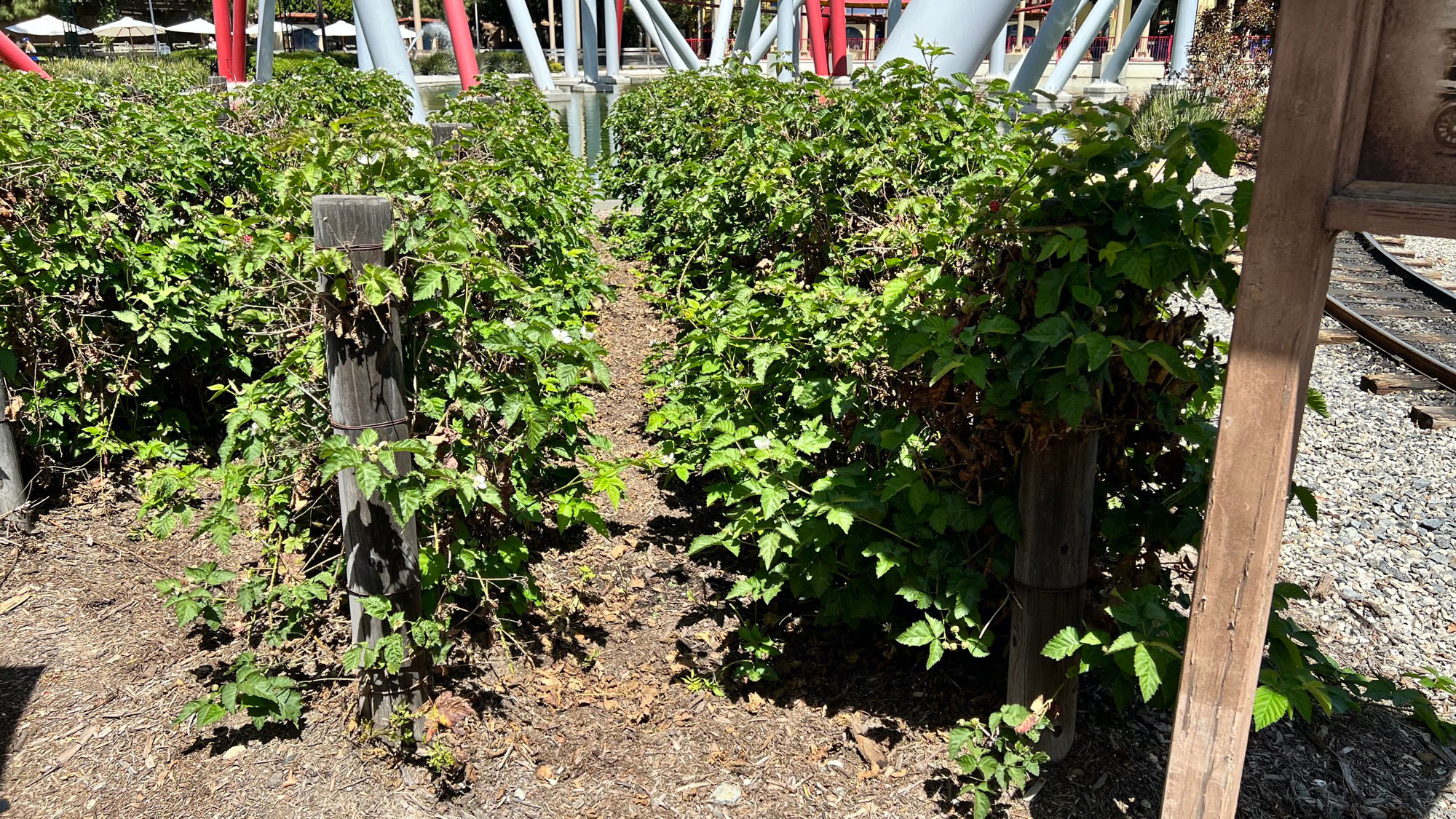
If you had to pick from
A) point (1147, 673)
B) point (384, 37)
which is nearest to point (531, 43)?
point (384, 37)

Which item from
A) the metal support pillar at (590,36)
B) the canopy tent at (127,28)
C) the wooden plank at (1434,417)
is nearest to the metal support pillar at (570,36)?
the metal support pillar at (590,36)

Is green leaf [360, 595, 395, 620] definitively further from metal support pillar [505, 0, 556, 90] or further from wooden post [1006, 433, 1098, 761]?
metal support pillar [505, 0, 556, 90]

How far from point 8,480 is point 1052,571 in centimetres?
416

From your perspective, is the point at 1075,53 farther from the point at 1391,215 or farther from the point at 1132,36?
the point at 1391,215

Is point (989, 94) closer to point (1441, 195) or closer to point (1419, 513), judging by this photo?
point (1419, 513)

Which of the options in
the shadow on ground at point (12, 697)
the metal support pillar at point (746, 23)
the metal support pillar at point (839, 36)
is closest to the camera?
the shadow on ground at point (12, 697)

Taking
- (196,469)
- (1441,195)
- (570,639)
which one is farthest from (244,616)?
(1441,195)

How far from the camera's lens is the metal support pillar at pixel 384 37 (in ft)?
29.9

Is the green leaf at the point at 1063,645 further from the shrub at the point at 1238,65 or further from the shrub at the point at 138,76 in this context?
the shrub at the point at 1238,65

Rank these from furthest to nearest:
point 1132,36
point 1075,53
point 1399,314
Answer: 1. point 1132,36
2. point 1075,53
3. point 1399,314

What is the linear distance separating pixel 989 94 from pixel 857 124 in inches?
36.6

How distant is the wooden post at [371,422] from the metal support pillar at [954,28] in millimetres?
2670

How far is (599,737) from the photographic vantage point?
128 inches

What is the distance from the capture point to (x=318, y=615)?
3.51 metres
